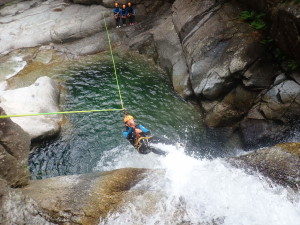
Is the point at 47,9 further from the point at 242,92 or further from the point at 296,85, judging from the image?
the point at 296,85

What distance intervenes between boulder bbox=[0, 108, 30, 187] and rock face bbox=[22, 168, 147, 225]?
1.39ft

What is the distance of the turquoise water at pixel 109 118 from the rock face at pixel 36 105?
1.85 ft

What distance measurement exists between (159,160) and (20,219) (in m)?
5.84

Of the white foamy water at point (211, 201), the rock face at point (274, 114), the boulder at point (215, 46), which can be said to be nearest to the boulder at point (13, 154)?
the white foamy water at point (211, 201)

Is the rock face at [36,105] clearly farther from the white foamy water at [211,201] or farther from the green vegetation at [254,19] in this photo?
the green vegetation at [254,19]

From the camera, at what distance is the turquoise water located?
11688 millimetres

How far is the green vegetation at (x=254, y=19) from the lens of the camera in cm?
1241

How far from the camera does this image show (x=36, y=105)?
13.4 m

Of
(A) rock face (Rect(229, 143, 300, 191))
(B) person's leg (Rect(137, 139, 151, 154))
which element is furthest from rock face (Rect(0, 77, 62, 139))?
(A) rock face (Rect(229, 143, 300, 191))

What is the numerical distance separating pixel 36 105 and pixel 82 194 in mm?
7621

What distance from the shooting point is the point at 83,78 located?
16828 millimetres

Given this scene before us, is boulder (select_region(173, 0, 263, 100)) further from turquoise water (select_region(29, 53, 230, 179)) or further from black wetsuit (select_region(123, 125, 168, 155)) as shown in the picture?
black wetsuit (select_region(123, 125, 168, 155))

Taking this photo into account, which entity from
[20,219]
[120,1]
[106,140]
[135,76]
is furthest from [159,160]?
[120,1]

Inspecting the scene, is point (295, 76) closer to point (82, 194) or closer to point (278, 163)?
point (278, 163)
